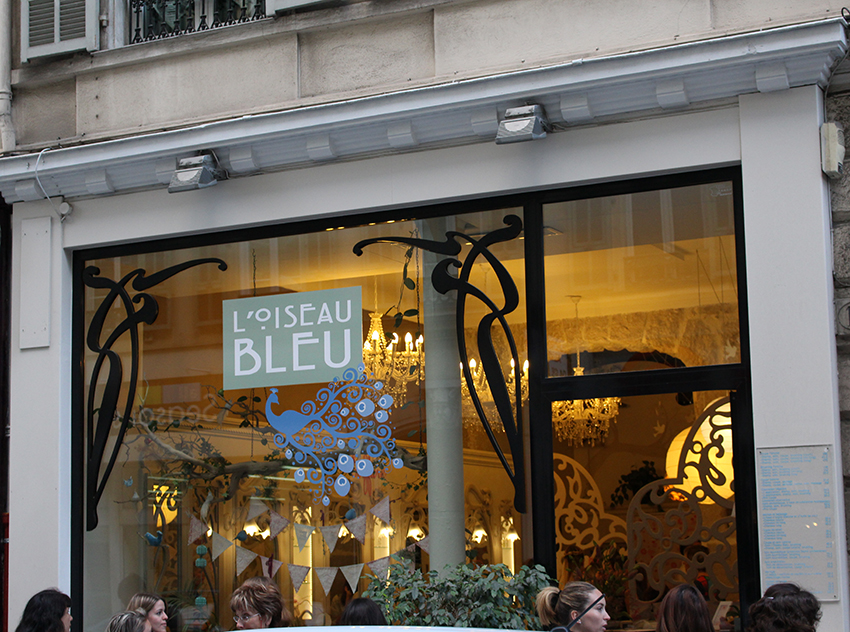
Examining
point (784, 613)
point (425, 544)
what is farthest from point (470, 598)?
point (784, 613)

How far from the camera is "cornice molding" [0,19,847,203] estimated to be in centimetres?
614

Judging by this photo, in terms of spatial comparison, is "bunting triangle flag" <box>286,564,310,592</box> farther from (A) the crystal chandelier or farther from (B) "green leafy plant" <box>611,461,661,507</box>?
(B) "green leafy plant" <box>611,461,661,507</box>

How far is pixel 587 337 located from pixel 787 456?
1494 mm

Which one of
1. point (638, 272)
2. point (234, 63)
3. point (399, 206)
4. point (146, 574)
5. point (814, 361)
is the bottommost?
point (146, 574)

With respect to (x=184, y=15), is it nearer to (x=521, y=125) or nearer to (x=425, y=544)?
(x=521, y=125)

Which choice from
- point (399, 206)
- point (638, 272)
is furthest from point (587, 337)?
point (399, 206)

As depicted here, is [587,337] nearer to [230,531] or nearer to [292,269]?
[292,269]

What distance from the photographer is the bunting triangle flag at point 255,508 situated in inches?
297

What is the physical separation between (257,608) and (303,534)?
151 cm

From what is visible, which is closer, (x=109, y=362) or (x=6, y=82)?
(x=109, y=362)

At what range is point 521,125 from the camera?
21.7 ft

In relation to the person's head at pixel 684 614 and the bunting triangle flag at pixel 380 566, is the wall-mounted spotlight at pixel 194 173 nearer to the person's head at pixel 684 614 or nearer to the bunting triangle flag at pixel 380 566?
the bunting triangle flag at pixel 380 566

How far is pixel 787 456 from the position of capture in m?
5.99

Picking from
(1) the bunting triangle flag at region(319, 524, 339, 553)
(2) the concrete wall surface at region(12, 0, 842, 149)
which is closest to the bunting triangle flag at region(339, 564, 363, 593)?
(1) the bunting triangle flag at region(319, 524, 339, 553)
